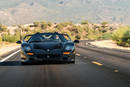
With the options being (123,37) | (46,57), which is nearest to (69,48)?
(46,57)

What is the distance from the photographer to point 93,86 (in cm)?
738

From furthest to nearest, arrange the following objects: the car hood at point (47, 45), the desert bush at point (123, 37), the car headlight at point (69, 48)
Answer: the desert bush at point (123, 37) < the car headlight at point (69, 48) < the car hood at point (47, 45)

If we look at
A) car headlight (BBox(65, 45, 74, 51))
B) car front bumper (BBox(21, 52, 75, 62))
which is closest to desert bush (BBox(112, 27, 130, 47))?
car headlight (BBox(65, 45, 74, 51))

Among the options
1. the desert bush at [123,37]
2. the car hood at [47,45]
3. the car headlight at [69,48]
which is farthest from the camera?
the desert bush at [123,37]

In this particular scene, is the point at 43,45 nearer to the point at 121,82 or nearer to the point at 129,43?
the point at 121,82

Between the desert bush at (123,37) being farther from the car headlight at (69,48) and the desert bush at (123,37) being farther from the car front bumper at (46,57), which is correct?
the car front bumper at (46,57)

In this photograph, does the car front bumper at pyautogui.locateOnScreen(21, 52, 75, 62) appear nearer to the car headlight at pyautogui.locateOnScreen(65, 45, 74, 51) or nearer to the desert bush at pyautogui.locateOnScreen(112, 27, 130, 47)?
the car headlight at pyautogui.locateOnScreen(65, 45, 74, 51)

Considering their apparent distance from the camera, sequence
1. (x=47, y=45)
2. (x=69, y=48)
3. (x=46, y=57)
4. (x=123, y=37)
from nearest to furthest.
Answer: (x=46, y=57) < (x=47, y=45) < (x=69, y=48) < (x=123, y=37)

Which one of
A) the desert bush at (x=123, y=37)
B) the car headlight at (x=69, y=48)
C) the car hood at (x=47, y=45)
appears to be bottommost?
the desert bush at (x=123, y=37)

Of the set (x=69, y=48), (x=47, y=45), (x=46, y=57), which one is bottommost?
(x=46, y=57)

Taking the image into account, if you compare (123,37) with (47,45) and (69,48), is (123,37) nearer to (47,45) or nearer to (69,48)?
(69,48)

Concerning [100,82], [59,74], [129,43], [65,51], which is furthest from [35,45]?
[129,43]

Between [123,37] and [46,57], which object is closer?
[46,57]

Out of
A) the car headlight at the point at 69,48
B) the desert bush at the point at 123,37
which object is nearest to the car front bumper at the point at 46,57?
the car headlight at the point at 69,48
